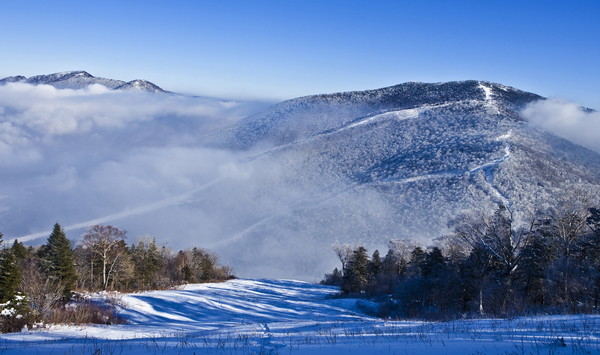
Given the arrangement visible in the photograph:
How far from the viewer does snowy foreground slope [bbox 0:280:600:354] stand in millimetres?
6688

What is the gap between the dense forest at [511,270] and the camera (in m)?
22.3

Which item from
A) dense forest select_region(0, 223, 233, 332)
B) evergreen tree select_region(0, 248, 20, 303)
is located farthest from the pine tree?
evergreen tree select_region(0, 248, 20, 303)

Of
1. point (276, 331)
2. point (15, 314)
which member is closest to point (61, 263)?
point (15, 314)

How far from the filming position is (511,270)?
25281 millimetres

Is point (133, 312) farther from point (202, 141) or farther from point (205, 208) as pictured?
point (202, 141)

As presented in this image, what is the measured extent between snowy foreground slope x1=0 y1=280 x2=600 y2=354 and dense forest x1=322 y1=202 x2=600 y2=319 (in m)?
5.87

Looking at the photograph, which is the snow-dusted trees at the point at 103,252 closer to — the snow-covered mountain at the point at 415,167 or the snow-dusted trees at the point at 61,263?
the snow-dusted trees at the point at 61,263

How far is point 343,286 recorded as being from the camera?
171 ft

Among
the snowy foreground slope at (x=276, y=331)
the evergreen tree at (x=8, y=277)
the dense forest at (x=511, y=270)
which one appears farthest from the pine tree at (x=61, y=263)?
the dense forest at (x=511, y=270)

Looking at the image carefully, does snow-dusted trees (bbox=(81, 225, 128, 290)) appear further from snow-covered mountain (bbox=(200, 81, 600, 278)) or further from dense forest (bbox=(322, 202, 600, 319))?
dense forest (bbox=(322, 202, 600, 319))

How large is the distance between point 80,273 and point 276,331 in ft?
126

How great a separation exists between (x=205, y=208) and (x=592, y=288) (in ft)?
264

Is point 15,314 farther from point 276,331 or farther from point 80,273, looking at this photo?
point 80,273

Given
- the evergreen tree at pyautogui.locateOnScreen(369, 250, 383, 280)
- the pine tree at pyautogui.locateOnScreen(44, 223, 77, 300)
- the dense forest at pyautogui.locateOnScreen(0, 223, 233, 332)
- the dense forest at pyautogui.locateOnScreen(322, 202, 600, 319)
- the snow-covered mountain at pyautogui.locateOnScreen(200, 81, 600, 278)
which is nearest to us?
the dense forest at pyautogui.locateOnScreen(0, 223, 233, 332)
